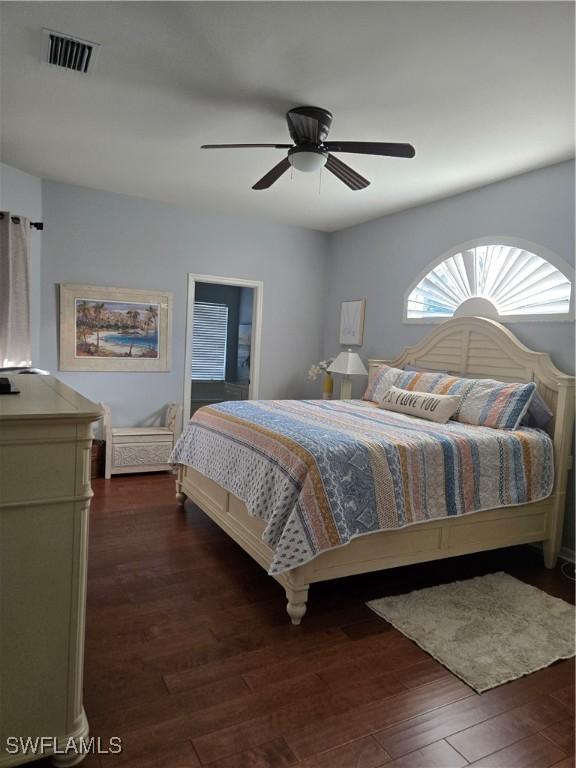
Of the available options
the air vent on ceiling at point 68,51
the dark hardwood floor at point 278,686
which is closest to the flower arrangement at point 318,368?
the dark hardwood floor at point 278,686

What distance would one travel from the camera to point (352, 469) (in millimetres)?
2484

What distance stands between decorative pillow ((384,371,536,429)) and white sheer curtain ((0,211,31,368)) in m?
3.17

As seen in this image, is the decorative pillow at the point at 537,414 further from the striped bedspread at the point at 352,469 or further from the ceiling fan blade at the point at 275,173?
the ceiling fan blade at the point at 275,173

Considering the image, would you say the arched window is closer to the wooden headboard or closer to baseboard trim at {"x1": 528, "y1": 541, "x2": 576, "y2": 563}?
the wooden headboard

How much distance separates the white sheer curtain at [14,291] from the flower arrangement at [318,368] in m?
2.92

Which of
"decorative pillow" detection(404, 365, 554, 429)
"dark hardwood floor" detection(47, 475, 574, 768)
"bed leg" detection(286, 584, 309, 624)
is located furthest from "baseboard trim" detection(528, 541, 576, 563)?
"bed leg" detection(286, 584, 309, 624)

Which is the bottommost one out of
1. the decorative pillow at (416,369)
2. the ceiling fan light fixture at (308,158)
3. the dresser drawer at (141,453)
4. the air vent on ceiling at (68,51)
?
the dresser drawer at (141,453)

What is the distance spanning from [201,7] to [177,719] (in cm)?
270

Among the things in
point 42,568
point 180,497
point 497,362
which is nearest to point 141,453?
point 180,497

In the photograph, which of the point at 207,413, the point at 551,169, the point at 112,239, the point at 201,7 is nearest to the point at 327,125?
the point at 201,7

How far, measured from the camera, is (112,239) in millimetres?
4781

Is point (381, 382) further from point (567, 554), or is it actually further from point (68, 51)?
point (68, 51)

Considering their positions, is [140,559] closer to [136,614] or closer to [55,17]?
[136,614]

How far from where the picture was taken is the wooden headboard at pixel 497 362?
3.21 metres
